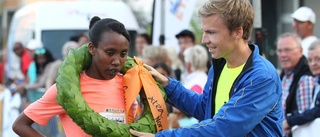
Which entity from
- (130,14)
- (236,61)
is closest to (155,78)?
(236,61)

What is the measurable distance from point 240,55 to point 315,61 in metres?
3.38

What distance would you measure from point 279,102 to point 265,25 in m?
9.39

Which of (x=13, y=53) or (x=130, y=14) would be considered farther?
(x=13, y=53)

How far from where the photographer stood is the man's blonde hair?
14.9 ft

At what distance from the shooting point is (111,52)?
4785mm

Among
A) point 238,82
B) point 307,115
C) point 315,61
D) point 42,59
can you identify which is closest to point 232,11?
point 238,82

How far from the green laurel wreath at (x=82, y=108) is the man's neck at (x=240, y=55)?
2.09 feet

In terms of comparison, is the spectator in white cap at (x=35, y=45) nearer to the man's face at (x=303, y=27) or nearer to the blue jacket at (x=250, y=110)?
the man's face at (x=303, y=27)

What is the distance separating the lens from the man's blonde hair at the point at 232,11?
455 cm

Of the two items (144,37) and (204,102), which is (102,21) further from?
(144,37)

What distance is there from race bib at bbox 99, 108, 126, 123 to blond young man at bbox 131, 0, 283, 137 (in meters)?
0.22

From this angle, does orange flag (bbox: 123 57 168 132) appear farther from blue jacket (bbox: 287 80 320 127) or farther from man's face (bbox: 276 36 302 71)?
man's face (bbox: 276 36 302 71)

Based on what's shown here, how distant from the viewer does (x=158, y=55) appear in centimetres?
1010

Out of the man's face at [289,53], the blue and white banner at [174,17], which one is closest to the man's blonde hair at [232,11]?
the man's face at [289,53]
